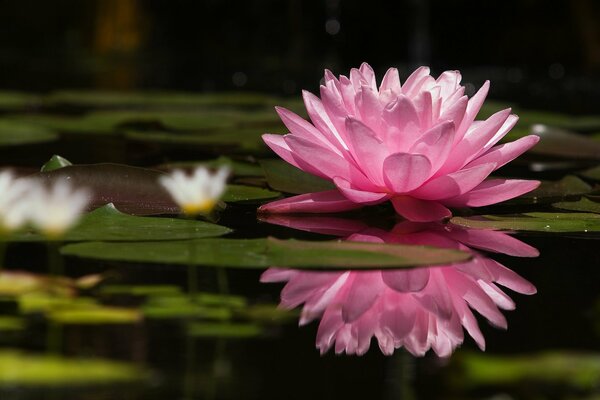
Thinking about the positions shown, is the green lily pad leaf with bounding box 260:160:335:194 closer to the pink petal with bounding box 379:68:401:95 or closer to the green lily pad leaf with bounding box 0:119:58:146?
the pink petal with bounding box 379:68:401:95

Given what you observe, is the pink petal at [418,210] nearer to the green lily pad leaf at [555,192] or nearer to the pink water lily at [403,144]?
the pink water lily at [403,144]

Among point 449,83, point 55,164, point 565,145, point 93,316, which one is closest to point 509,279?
point 449,83

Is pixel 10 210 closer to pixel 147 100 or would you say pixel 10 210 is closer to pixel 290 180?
pixel 290 180

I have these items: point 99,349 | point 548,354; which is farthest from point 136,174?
point 548,354

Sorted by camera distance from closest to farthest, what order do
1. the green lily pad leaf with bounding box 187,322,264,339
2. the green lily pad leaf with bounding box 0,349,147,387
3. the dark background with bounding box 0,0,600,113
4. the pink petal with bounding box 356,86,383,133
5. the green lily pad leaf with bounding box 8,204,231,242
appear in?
1. the green lily pad leaf with bounding box 0,349,147,387
2. the green lily pad leaf with bounding box 187,322,264,339
3. the green lily pad leaf with bounding box 8,204,231,242
4. the pink petal with bounding box 356,86,383,133
5. the dark background with bounding box 0,0,600,113

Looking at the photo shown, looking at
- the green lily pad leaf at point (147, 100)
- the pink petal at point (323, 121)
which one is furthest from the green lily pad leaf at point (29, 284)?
the green lily pad leaf at point (147, 100)

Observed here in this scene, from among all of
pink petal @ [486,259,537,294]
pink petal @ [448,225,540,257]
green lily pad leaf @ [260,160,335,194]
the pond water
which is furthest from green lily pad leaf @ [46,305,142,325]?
green lily pad leaf @ [260,160,335,194]

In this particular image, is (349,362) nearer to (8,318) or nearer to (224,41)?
(8,318)
